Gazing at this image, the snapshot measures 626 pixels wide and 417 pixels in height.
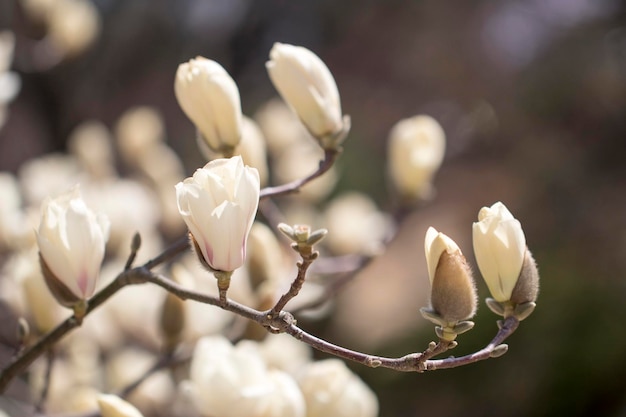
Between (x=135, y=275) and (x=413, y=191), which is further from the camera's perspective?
(x=413, y=191)

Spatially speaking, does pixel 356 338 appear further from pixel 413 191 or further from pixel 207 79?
pixel 207 79

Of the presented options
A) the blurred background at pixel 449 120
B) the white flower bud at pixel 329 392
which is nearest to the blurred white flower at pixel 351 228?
the blurred background at pixel 449 120

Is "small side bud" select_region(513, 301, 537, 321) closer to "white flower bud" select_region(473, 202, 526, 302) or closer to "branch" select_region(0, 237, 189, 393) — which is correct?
"white flower bud" select_region(473, 202, 526, 302)

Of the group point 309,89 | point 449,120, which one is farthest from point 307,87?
point 449,120

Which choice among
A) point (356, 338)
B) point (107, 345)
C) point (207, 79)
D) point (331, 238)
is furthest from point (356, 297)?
point (207, 79)

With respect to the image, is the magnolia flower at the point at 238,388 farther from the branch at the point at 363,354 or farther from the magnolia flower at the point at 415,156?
the magnolia flower at the point at 415,156
